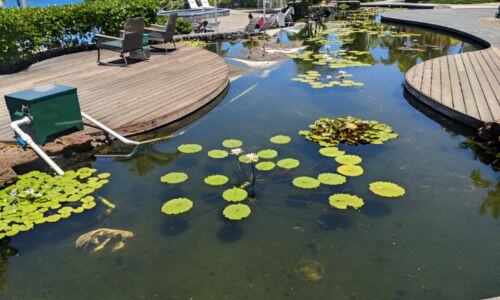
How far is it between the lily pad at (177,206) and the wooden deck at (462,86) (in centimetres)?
378

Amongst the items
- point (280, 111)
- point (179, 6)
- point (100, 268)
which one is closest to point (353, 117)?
point (280, 111)

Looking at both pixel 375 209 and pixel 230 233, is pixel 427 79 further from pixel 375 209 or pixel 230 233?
pixel 230 233

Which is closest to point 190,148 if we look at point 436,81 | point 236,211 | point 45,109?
point 236,211

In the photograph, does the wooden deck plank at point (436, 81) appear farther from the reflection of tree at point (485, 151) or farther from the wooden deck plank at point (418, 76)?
the reflection of tree at point (485, 151)

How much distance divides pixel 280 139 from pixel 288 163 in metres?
0.69

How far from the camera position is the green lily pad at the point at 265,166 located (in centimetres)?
397

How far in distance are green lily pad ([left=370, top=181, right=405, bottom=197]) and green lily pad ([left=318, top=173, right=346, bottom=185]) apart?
12.0 inches

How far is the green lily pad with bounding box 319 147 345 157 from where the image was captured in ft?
14.0

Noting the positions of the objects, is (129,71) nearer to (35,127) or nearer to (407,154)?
(35,127)

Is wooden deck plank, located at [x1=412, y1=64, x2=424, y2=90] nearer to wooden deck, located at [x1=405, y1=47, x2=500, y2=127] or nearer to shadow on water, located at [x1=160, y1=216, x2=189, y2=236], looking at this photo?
wooden deck, located at [x1=405, y1=47, x2=500, y2=127]

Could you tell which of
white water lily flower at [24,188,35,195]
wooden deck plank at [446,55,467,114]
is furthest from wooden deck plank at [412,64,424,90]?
white water lily flower at [24,188,35,195]

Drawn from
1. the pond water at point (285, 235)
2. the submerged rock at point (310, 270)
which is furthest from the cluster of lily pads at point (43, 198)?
the submerged rock at point (310, 270)

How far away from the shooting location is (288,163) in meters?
4.05

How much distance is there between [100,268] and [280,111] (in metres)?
3.81
